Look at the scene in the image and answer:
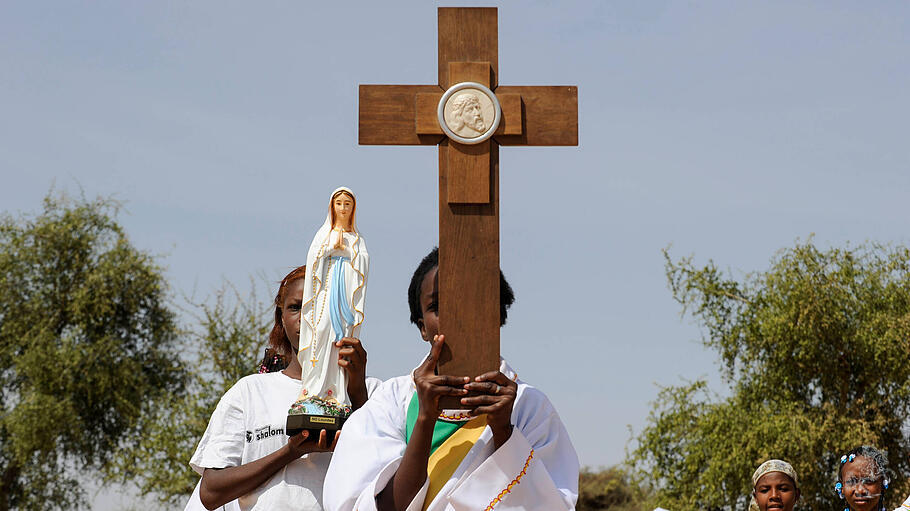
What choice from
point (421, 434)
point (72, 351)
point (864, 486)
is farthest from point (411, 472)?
point (72, 351)

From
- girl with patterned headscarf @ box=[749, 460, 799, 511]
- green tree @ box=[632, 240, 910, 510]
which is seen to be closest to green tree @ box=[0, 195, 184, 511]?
green tree @ box=[632, 240, 910, 510]

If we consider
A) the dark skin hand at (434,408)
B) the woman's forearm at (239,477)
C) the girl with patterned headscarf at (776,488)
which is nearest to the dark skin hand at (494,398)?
the dark skin hand at (434,408)

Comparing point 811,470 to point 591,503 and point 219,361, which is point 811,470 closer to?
point 219,361

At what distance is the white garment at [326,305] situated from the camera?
403 cm

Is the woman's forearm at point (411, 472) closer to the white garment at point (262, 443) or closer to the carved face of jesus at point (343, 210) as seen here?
the white garment at point (262, 443)

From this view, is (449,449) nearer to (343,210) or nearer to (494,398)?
(494,398)

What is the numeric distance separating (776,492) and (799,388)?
440 inches

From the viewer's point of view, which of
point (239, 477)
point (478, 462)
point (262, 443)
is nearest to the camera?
point (478, 462)

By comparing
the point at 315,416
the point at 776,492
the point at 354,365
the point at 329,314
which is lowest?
the point at 776,492

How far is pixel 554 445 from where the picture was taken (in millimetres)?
3418

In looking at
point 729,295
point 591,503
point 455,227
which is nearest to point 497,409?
point 455,227

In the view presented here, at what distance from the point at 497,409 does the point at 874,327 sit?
1438 cm

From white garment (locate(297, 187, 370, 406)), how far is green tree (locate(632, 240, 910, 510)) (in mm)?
12839

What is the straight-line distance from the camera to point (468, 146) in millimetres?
3441
